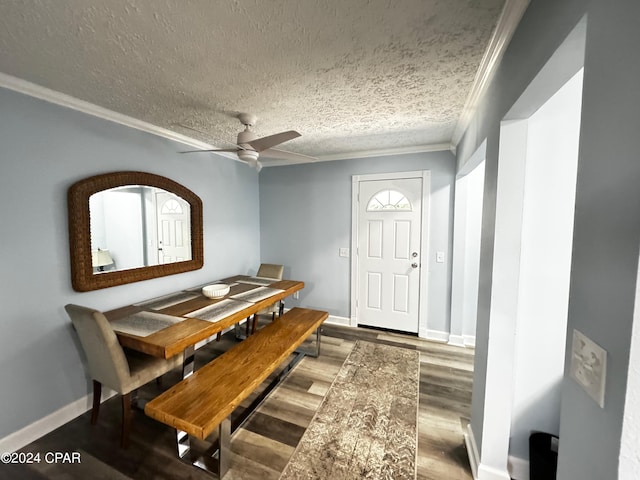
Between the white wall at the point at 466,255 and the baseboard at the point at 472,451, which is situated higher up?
the white wall at the point at 466,255

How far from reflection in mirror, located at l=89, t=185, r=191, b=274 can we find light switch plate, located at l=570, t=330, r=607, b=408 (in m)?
2.81

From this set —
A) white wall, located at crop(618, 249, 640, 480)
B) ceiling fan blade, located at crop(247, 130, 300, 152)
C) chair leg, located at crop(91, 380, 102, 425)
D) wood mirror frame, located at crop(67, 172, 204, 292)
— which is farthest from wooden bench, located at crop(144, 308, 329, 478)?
ceiling fan blade, located at crop(247, 130, 300, 152)

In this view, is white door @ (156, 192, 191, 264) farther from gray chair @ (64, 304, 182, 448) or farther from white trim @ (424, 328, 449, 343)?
white trim @ (424, 328, 449, 343)

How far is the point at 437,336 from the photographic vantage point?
310 centimetres

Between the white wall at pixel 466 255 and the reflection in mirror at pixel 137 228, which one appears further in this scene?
the white wall at pixel 466 255

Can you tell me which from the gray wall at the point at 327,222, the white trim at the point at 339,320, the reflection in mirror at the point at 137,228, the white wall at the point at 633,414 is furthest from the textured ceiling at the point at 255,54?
the white trim at the point at 339,320

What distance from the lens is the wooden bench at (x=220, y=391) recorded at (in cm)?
128

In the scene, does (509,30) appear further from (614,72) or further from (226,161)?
(226,161)

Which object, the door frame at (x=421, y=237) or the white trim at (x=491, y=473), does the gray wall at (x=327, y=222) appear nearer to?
the door frame at (x=421, y=237)

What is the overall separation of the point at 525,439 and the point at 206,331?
206 cm

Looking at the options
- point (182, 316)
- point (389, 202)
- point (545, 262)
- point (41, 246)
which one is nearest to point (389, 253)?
point (389, 202)

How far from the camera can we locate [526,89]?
100 cm

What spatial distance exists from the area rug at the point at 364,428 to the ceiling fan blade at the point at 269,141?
82.8 inches

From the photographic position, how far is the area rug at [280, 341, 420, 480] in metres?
1.47
